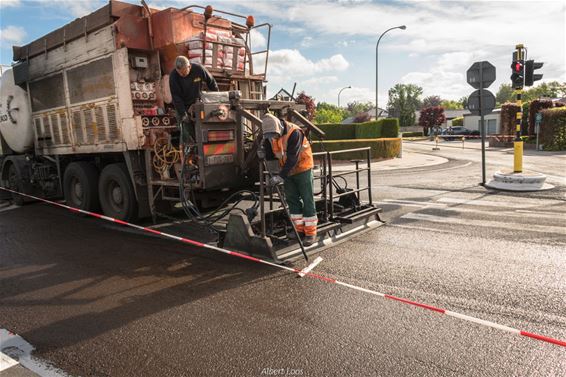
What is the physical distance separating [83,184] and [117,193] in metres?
1.01

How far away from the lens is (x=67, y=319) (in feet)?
13.0

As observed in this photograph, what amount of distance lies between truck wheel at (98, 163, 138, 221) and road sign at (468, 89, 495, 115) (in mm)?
8274

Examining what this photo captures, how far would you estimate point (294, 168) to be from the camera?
5.50m

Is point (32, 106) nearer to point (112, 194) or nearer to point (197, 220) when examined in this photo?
point (112, 194)

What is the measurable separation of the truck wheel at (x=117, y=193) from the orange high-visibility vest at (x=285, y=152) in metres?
3.18

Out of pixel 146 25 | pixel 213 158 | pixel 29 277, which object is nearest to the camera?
pixel 29 277

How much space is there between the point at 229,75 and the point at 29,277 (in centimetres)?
421

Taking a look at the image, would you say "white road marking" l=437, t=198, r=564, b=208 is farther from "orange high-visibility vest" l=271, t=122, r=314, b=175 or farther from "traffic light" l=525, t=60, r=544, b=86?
"orange high-visibility vest" l=271, t=122, r=314, b=175

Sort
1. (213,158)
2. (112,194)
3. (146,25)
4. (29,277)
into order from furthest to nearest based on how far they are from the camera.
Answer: (112,194) → (146,25) → (213,158) → (29,277)

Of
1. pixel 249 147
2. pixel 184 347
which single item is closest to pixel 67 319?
pixel 184 347

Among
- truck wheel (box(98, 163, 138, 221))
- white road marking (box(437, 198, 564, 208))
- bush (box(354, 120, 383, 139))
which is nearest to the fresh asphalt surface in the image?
truck wheel (box(98, 163, 138, 221))

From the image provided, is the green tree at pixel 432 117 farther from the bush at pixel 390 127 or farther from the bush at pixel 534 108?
the bush at pixel 390 127

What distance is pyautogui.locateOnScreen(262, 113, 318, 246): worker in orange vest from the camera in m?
5.25

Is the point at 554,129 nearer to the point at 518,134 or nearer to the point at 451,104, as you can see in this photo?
the point at 518,134
